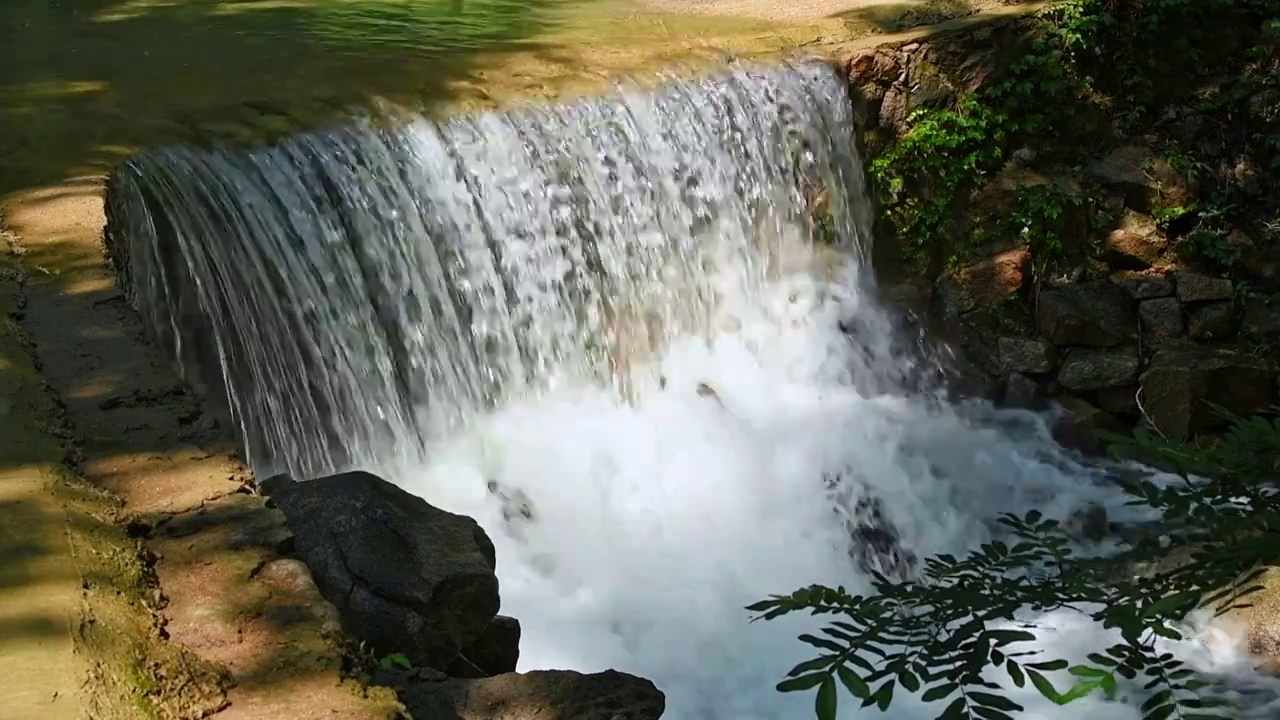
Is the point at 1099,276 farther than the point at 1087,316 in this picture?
Yes

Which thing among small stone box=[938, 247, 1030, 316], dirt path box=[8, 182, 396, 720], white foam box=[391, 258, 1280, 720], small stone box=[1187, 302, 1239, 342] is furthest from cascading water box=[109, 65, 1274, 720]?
dirt path box=[8, 182, 396, 720]

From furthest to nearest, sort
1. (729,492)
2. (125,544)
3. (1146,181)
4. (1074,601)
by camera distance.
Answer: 1. (1146,181)
2. (729,492)
3. (125,544)
4. (1074,601)

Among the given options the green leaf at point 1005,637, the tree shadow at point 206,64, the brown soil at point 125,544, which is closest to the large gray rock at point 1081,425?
the tree shadow at point 206,64

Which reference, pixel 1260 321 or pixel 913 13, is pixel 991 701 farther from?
pixel 913 13

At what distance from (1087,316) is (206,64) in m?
5.17

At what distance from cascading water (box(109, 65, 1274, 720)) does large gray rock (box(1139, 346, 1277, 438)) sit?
61 cm

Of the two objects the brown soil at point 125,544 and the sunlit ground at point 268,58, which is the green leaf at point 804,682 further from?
the sunlit ground at point 268,58

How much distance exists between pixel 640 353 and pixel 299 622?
4390mm

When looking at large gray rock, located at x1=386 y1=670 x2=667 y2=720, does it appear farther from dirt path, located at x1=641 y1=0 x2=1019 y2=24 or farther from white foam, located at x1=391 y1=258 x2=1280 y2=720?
dirt path, located at x1=641 y1=0 x2=1019 y2=24

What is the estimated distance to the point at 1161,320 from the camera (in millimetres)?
7203

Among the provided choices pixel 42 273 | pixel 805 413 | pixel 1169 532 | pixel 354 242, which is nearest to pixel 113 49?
pixel 354 242

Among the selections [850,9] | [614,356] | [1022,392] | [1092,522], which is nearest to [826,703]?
[1092,522]

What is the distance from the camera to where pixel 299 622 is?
2359mm

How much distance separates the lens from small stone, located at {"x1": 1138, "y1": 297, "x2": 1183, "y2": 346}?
7188mm
